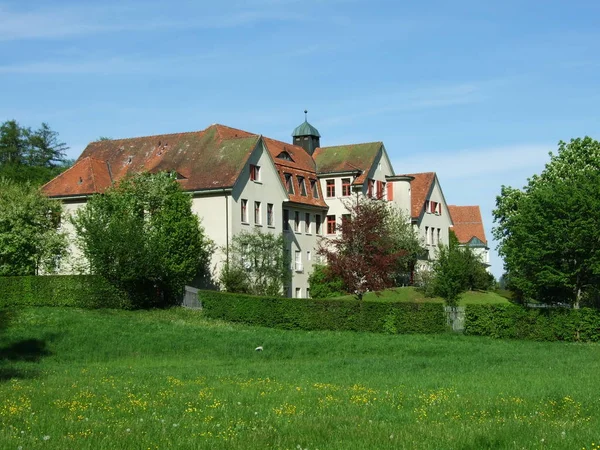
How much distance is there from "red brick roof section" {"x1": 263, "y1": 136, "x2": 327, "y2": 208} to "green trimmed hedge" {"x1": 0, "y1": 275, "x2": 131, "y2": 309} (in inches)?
713

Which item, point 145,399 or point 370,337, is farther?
point 370,337

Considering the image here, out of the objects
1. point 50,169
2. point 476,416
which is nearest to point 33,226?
point 50,169

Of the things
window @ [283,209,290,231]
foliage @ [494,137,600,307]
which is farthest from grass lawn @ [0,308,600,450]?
window @ [283,209,290,231]

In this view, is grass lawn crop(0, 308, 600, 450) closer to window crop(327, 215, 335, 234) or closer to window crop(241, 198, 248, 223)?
window crop(241, 198, 248, 223)

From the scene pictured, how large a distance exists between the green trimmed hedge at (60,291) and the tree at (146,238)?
2.64ft

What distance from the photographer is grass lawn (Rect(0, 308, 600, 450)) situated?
1371cm

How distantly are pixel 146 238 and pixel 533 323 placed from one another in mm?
21758

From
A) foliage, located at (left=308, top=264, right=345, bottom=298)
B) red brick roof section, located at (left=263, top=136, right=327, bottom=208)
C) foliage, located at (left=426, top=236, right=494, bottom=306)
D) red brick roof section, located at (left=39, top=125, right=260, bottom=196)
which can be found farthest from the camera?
red brick roof section, located at (left=263, top=136, right=327, bottom=208)

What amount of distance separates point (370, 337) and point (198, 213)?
2119 cm

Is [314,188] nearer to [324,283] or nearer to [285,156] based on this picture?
[285,156]

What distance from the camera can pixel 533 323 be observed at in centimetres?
4516

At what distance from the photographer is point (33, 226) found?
2263 inches

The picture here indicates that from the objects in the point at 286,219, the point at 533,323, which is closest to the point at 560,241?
the point at 533,323

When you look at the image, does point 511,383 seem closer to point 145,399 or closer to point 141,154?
point 145,399
